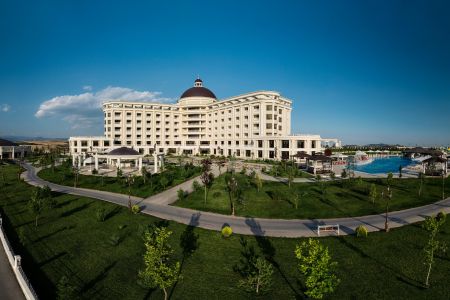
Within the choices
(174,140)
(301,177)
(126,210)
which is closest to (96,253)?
(126,210)

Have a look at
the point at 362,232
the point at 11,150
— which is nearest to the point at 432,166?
the point at 362,232

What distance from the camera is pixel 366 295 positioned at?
679 inches

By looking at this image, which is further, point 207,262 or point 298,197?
point 298,197

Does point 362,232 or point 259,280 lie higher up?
point 362,232

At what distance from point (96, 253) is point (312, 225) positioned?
19.7 metres

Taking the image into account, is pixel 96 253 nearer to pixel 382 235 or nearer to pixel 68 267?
pixel 68 267

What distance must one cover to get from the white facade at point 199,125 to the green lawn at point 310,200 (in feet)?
146

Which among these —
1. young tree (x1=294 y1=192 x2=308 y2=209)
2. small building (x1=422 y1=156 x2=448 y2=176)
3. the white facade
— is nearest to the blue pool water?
small building (x1=422 y1=156 x2=448 y2=176)

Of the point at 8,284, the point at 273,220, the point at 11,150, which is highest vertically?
the point at 11,150

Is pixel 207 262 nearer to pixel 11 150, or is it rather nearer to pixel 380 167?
pixel 380 167

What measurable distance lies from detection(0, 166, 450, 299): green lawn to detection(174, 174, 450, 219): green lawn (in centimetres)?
681

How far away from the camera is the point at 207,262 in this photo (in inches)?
845

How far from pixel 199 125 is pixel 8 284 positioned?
10252 centimetres

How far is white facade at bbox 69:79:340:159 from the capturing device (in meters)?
93.9
